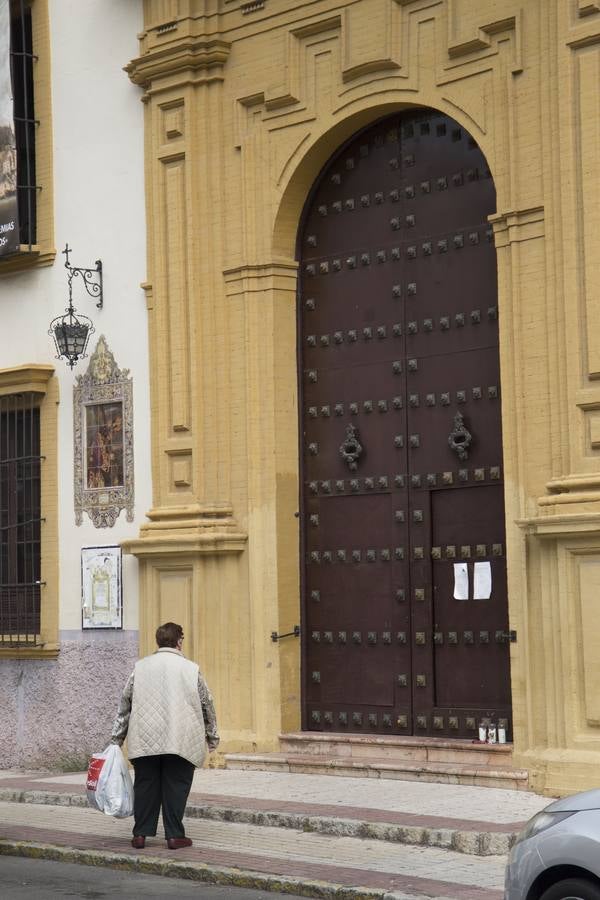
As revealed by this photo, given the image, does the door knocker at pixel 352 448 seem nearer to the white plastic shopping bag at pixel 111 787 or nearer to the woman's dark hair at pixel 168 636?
the woman's dark hair at pixel 168 636

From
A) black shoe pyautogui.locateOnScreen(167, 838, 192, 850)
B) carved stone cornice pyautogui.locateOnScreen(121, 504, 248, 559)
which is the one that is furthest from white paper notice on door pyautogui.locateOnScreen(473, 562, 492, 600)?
black shoe pyautogui.locateOnScreen(167, 838, 192, 850)

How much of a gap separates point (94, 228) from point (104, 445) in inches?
86.3

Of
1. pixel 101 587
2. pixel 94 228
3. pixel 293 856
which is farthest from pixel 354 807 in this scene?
pixel 94 228

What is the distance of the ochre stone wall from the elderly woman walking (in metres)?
2.77

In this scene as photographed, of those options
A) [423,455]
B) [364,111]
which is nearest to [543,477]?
[423,455]

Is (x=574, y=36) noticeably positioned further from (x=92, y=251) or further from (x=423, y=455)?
(x=92, y=251)

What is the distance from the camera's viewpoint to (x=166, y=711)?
11.6 metres

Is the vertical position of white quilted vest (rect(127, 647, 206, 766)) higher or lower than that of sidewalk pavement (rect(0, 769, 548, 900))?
higher

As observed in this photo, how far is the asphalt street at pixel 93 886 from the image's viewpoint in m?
10.0

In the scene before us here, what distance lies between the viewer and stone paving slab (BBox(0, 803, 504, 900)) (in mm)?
9930

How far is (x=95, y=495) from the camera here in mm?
16719

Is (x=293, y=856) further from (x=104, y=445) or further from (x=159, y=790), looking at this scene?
(x=104, y=445)

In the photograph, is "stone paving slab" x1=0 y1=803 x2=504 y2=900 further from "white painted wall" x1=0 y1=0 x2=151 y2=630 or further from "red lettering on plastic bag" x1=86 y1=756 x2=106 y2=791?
"white painted wall" x1=0 y1=0 x2=151 y2=630

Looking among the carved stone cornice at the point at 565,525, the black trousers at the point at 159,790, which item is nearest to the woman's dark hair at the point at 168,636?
the black trousers at the point at 159,790
